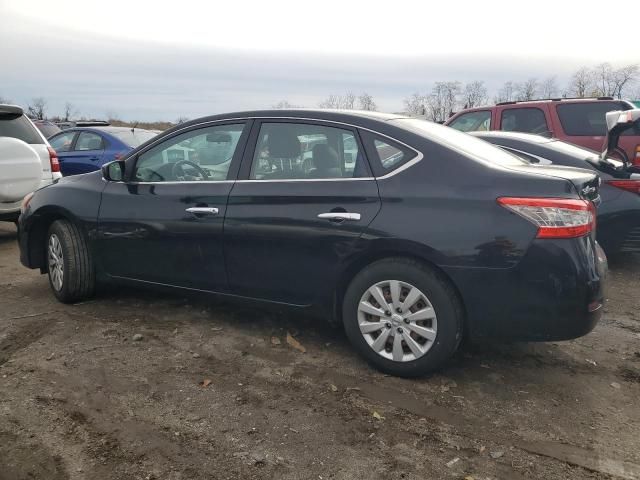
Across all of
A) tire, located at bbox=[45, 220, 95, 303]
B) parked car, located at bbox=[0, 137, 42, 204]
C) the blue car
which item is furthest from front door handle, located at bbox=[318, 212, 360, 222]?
the blue car

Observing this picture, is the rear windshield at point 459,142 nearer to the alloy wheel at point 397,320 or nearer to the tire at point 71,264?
the alloy wheel at point 397,320

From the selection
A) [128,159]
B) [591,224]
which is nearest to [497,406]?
[591,224]

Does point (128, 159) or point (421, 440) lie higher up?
point (128, 159)

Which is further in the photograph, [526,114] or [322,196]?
[526,114]

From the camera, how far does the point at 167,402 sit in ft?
10.1

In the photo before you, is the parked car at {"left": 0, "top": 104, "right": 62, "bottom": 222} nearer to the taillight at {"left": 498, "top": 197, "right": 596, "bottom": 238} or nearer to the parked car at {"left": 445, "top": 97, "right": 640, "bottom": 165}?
the taillight at {"left": 498, "top": 197, "right": 596, "bottom": 238}

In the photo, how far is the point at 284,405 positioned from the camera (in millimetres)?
3039

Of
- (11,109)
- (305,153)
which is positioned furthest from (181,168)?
(11,109)

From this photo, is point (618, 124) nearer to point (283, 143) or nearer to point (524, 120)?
point (524, 120)

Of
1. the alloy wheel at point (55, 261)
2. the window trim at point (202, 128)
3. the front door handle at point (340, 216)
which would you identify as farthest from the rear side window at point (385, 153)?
the alloy wheel at point (55, 261)

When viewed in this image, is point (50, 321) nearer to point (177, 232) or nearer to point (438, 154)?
point (177, 232)

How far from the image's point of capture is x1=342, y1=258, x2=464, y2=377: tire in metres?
3.15

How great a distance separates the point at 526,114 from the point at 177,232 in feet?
19.0

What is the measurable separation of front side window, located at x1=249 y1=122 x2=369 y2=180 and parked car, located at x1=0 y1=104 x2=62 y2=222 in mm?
4325
